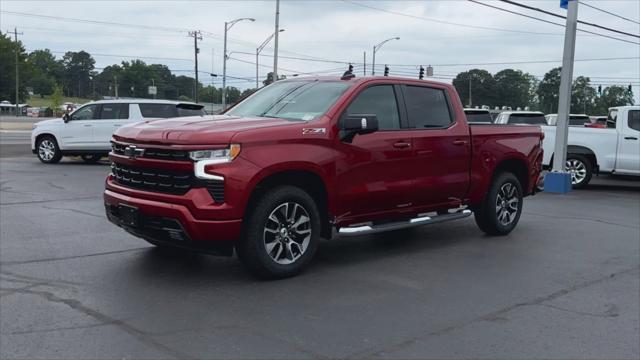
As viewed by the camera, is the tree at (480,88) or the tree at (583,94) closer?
the tree at (480,88)

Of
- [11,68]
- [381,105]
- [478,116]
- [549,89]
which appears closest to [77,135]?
[478,116]

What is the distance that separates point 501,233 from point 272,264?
3991 millimetres

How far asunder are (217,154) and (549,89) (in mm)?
80347

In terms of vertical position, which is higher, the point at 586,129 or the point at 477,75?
the point at 477,75

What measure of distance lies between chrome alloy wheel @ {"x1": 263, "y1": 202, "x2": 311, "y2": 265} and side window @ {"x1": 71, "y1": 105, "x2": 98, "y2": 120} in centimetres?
1389

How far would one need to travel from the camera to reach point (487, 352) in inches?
174

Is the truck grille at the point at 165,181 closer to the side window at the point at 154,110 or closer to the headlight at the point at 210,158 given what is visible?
the headlight at the point at 210,158

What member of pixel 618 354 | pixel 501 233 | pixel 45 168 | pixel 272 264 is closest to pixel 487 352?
pixel 618 354

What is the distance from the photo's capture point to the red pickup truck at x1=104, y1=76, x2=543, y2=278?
5.59 metres

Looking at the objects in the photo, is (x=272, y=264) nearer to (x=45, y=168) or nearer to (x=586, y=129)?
(x=586, y=129)

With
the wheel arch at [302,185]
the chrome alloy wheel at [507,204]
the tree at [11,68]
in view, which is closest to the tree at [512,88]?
the chrome alloy wheel at [507,204]

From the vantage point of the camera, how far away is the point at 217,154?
5.58m

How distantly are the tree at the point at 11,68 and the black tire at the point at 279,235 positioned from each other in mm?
111558

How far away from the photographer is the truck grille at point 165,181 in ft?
18.2
